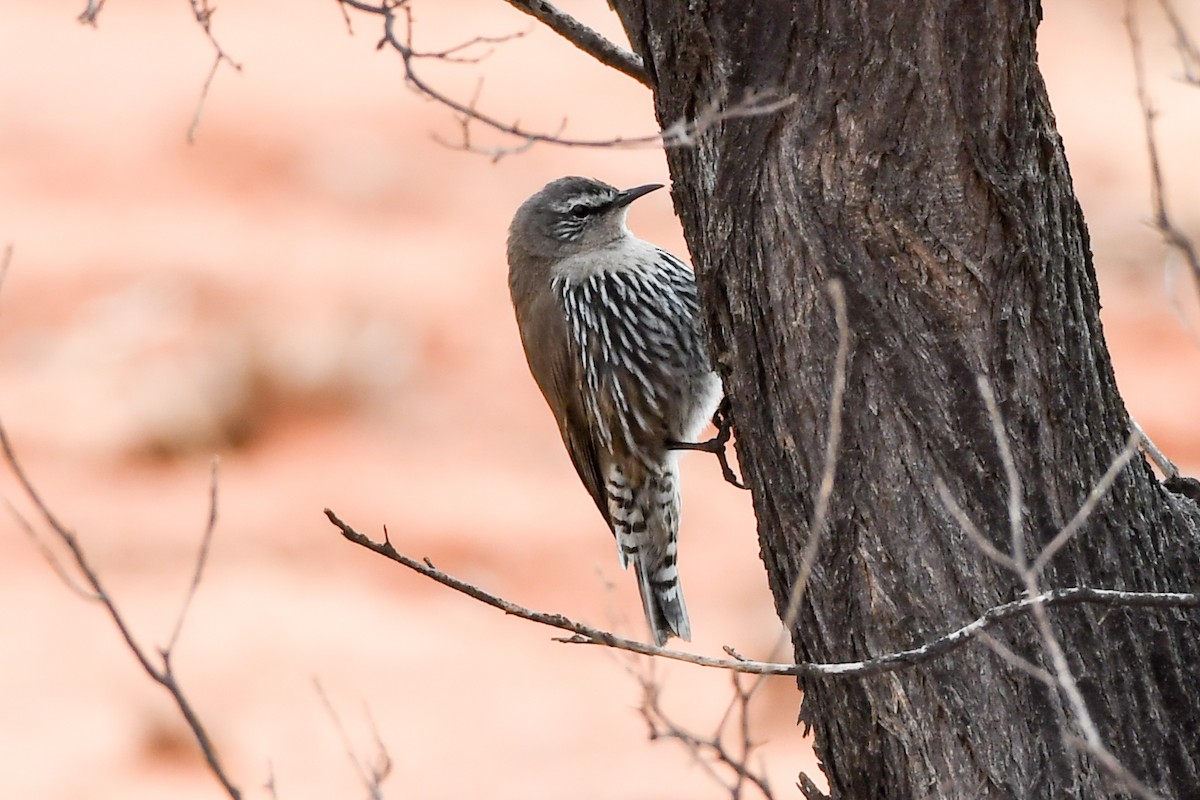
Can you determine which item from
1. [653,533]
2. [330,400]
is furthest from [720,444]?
[330,400]

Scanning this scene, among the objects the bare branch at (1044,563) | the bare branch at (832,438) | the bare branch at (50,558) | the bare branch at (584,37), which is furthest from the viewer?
the bare branch at (584,37)

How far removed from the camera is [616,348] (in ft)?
13.9

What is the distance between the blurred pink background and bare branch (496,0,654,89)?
5.36 meters

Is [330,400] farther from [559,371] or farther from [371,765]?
[371,765]

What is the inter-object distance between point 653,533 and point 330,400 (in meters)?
7.44

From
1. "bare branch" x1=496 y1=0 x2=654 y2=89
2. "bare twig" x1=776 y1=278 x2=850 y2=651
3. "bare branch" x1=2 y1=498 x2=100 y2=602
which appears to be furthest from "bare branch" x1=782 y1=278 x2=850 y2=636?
"bare branch" x1=2 y1=498 x2=100 y2=602

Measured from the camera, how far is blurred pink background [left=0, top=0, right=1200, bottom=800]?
30.2 ft

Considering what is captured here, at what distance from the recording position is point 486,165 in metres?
13.8

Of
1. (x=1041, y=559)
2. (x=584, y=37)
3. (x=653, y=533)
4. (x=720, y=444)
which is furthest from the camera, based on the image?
(x=653, y=533)

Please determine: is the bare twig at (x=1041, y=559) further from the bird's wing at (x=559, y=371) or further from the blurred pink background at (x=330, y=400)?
the blurred pink background at (x=330, y=400)

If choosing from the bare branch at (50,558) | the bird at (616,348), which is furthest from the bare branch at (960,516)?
the bird at (616,348)

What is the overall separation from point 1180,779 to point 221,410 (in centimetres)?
991

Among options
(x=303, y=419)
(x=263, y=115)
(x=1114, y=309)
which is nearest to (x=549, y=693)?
(x=303, y=419)

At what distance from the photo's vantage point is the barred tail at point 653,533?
4.55 meters
